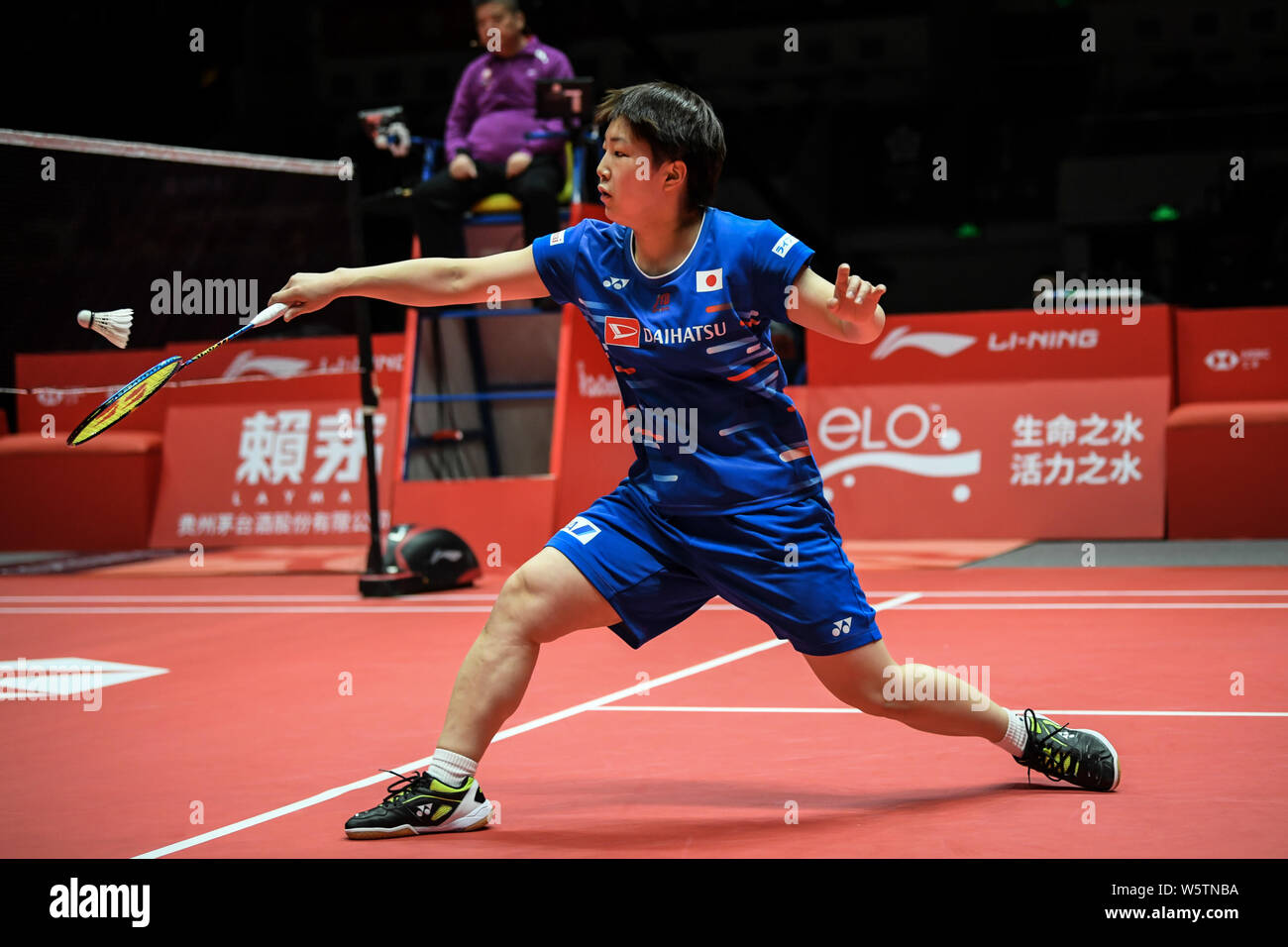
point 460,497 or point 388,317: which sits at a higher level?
point 388,317

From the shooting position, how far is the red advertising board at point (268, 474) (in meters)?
10.8

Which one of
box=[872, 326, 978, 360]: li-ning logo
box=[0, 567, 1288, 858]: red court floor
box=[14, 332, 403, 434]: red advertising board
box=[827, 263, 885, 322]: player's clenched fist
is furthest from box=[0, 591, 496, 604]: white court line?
box=[827, 263, 885, 322]: player's clenched fist

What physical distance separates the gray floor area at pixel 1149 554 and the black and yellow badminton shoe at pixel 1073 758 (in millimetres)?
5117

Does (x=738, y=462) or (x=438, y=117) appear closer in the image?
(x=738, y=462)

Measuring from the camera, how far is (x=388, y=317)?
19.0 m

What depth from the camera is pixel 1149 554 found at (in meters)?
9.12

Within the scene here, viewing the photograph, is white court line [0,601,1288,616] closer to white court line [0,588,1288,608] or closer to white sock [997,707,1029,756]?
white court line [0,588,1288,608]

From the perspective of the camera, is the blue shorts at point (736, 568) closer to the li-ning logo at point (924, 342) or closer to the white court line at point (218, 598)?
the white court line at point (218, 598)

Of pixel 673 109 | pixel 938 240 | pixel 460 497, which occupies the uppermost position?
pixel 938 240

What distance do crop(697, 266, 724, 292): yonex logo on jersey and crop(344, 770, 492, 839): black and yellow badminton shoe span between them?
1.30 m

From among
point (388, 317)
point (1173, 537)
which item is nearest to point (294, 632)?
point (1173, 537)

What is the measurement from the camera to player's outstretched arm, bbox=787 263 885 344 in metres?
3.28

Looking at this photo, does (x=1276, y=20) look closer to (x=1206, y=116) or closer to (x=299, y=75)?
(x=1206, y=116)

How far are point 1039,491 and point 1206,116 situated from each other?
1491cm
